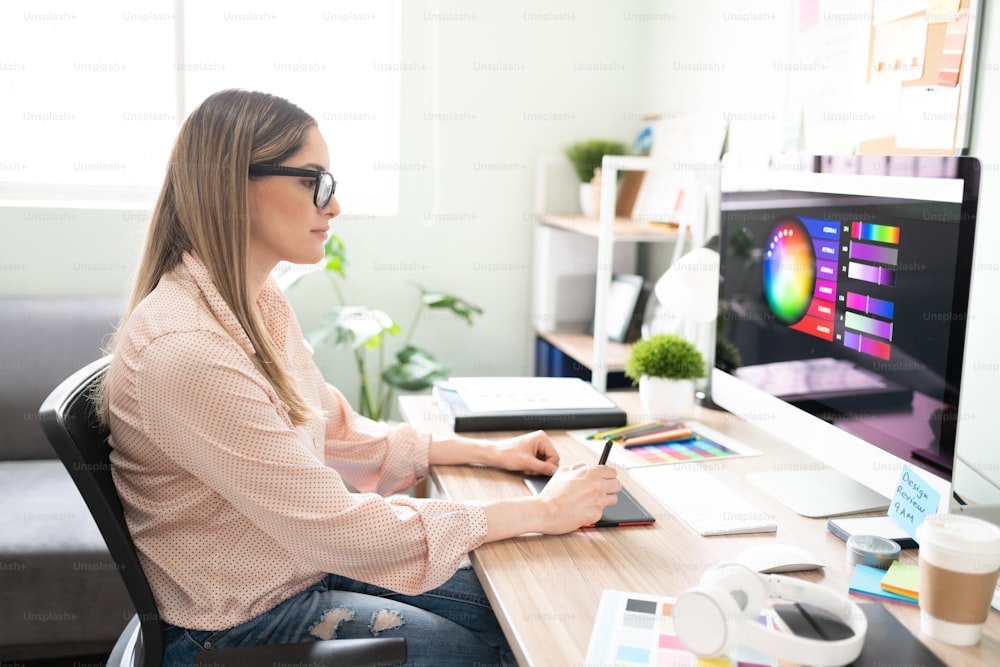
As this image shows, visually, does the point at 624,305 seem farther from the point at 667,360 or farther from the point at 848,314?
the point at 848,314

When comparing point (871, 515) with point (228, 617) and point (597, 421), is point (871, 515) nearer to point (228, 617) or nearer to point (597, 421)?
point (597, 421)

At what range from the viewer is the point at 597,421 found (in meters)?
1.79

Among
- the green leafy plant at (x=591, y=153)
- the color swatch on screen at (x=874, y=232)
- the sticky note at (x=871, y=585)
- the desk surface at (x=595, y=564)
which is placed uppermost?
the green leafy plant at (x=591, y=153)

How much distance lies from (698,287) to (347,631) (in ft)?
3.13

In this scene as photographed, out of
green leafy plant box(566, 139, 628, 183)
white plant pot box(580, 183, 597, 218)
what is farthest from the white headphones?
green leafy plant box(566, 139, 628, 183)

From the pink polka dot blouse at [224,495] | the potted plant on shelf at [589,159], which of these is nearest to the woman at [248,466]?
the pink polka dot blouse at [224,495]

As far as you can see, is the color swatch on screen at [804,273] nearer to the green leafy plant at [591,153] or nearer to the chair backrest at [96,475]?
the chair backrest at [96,475]

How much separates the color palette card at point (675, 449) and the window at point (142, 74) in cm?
161

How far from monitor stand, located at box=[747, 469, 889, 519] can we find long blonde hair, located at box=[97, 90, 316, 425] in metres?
0.77

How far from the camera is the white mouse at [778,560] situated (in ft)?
3.74

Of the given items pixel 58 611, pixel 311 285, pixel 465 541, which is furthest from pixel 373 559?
pixel 311 285

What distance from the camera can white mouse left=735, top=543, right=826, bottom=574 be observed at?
1139mm

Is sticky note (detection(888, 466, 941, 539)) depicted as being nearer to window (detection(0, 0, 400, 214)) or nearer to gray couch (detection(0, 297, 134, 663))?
gray couch (detection(0, 297, 134, 663))

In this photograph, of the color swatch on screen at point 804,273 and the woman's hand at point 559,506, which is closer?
the woman's hand at point 559,506
